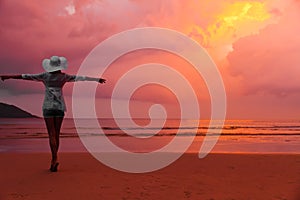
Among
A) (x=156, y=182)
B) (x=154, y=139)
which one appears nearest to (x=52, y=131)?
(x=156, y=182)

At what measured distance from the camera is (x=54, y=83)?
8039 mm

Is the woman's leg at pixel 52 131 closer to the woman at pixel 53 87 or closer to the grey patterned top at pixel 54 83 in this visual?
the woman at pixel 53 87

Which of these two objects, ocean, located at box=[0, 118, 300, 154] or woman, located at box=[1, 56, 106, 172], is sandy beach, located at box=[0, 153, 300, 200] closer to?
woman, located at box=[1, 56, 106, 172]

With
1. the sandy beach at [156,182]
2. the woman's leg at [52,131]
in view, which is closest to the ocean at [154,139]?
the sandy beach at [156,182]

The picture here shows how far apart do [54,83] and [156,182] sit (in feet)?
11.1

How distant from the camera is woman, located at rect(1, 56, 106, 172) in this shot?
313 inches

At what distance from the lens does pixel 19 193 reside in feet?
20.0

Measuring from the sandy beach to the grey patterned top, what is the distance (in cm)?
170

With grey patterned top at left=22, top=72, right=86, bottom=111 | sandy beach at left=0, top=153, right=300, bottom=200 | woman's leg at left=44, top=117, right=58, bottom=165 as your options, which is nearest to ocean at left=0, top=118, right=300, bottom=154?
sandy beach at left=0, top=153, right=300, bottom=200

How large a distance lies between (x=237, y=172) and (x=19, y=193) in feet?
17.4

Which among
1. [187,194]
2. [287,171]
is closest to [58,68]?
[187,194]

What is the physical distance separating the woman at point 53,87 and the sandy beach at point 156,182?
114 centimetres

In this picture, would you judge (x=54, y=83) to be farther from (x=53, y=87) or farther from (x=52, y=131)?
(x=52, y=131)

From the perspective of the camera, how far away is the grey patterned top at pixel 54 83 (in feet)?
26.1
